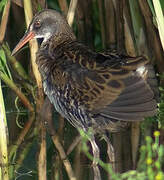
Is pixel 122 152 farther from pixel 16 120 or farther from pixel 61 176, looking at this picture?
pixel 16 120

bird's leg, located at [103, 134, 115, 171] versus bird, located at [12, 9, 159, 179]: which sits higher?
bird, located at [12, 9, 159, 179]

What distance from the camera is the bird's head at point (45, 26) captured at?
16.0 feet

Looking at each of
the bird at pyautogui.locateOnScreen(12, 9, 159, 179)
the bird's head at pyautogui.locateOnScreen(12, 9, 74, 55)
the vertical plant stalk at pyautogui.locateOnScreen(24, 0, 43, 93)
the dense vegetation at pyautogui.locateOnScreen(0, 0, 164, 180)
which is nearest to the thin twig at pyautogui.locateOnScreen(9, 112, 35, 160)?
the dense vegetation at pyautogui.locateOnScreen(0, 0, 164, 180)

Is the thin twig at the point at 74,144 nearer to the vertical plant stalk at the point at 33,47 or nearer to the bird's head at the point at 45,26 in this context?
the vertical plant stalk at the point at 33,47

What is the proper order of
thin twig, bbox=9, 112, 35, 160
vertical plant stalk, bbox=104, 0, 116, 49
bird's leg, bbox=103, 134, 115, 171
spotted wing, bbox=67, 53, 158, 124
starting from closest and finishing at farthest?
spotted wing, bbox=67, 53, 158, 124 → bird's leg, bbox=103, 134, 115, 171 → thin twig, bbox=9, 112, 35, 160 → vertical plant stalk, bbox=104, 0, 116, 49

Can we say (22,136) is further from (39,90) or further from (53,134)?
(39,90)

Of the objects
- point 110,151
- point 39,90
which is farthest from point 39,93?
point 110,151

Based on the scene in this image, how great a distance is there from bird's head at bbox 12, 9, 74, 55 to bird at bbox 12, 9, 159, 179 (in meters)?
0.05

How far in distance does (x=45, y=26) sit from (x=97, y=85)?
39.3 inches

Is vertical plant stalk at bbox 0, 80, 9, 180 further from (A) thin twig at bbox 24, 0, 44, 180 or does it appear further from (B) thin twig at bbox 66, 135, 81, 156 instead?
(B) thin twig at bbox 66, 135, 81, 156

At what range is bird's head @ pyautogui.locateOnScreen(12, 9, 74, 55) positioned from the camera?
4878 millimetres

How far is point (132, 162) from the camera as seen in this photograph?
4.48 meters

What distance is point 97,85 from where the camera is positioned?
13.6ft

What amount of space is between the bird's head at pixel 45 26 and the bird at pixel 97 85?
5 centimetres
